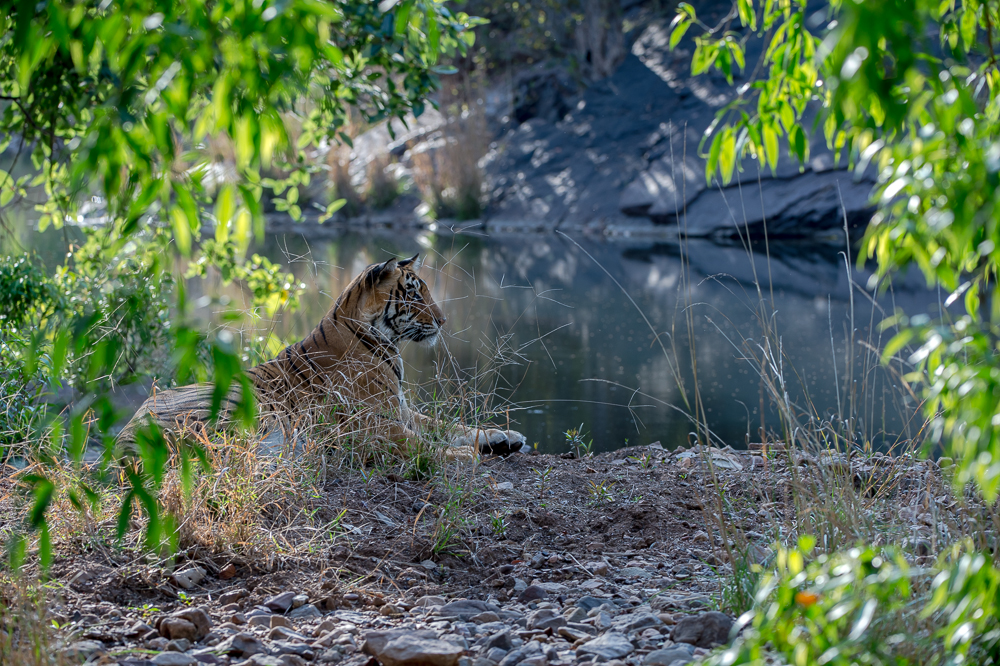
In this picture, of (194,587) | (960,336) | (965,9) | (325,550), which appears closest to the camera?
(960,336)

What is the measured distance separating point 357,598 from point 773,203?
43.0 ft

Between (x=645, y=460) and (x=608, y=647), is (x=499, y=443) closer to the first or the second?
(x=645, y=460)

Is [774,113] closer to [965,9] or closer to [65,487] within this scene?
[965,9]

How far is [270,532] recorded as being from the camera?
7.60 ft

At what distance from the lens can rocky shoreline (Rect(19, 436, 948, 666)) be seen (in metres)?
1.80

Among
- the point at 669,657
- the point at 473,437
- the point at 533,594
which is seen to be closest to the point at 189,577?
the point at 533,594

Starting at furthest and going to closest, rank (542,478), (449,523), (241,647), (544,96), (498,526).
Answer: (544,96), (542,478), (498,526), (449,523), (241,647)

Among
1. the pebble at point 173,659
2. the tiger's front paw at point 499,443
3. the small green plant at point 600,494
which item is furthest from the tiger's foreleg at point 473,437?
the pebble at point 173,659

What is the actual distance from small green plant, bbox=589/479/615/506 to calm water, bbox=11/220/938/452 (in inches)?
19.6

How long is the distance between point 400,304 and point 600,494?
1260 millimetres

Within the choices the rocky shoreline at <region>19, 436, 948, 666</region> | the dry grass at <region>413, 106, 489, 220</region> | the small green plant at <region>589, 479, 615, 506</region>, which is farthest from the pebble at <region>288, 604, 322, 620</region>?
the dry grass at <region>413, 106, 489, 220</region>

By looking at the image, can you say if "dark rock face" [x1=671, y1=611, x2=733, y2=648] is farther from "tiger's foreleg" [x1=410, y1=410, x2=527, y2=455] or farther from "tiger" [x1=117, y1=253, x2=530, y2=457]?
"tiger" [x1=117, y1=253, x2=530, y2=457]

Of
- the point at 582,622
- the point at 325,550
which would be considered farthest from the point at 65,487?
the point at 582,622

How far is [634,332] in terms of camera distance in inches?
302
